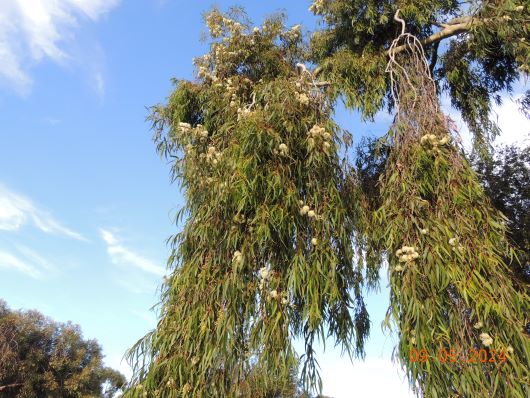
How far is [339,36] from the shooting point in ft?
15.8

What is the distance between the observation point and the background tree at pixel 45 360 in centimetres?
1055

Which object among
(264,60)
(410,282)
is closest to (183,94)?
(264,60)

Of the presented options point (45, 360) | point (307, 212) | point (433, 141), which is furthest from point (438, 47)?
point (45, 360)

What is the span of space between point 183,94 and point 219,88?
49 cm

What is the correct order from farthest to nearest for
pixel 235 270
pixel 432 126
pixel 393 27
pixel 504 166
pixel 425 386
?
1. pixel 504 166
2. pixel 393 27
3. pixel 432 126
4. pixel 235 270
5. pixel 425 386

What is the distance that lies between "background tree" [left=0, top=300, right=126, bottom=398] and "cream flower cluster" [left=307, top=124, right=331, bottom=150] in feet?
33.2

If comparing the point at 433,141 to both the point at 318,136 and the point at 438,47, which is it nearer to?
the point at 318,136

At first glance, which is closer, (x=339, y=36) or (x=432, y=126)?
(x=432, y=126)

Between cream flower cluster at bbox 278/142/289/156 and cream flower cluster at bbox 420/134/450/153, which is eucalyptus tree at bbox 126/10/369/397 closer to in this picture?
cream flower cluster at bbox 278/142/289/156

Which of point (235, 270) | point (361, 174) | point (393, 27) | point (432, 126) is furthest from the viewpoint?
point (393, 27)

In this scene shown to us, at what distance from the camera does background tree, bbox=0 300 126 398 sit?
1055 centimetres

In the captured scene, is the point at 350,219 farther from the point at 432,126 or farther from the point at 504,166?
the point at 504,166
